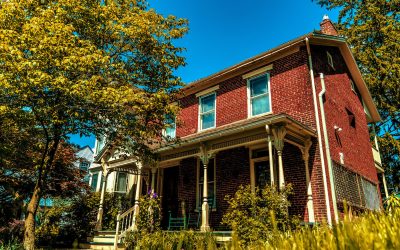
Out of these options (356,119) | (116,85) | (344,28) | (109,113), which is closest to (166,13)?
(116,85)

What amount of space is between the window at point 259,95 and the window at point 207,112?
2.12m

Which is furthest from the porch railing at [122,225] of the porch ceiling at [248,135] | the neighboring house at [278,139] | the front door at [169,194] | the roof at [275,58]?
the roof at [275,58]

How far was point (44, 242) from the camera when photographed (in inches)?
522

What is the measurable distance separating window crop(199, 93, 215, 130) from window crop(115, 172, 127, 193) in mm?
6282

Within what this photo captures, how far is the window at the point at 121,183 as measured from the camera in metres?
17.2

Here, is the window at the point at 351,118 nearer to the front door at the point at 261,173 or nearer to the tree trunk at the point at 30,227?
the front door at the point at 261,173

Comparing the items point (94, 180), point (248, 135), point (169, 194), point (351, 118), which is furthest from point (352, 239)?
point (94, 180)

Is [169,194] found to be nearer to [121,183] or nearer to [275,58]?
[121,183]

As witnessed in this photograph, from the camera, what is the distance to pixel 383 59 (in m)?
21.6

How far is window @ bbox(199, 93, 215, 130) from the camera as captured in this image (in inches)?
554

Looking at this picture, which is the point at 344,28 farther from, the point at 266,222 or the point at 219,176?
the point at 266,222

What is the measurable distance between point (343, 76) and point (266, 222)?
9922 millimetres

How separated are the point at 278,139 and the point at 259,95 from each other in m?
3.97

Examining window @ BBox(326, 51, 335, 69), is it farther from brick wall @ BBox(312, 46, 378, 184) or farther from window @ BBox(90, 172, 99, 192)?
window @ BBox(90, 172, 99, 192)
